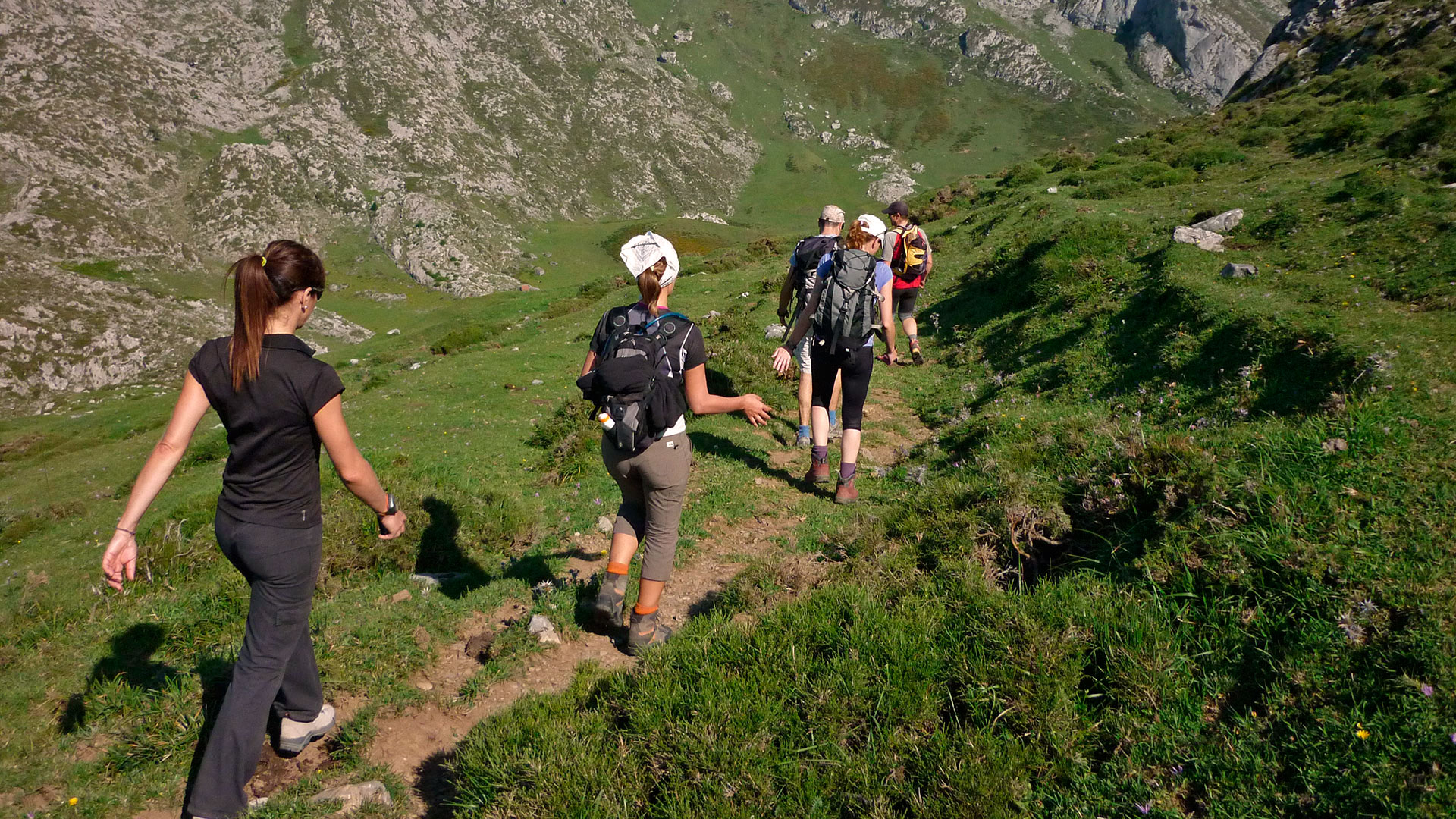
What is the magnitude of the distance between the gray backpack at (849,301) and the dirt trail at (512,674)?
8.23 ft

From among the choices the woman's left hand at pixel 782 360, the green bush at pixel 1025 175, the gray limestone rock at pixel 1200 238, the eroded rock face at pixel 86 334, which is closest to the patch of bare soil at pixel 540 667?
the woman's left hand at pixel 782 360

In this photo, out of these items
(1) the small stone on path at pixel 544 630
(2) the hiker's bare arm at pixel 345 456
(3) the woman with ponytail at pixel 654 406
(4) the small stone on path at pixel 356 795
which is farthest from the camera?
(1) the small stone on path at pixel 544 630

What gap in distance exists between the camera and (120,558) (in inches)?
144

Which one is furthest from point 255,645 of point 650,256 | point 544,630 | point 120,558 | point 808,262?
point 808,262

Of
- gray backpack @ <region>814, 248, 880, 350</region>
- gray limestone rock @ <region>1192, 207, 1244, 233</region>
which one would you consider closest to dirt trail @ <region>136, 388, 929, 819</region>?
gray backpack @ <region>814, 248, 880, 350</region>

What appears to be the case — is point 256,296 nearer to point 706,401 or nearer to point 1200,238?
point 706,401

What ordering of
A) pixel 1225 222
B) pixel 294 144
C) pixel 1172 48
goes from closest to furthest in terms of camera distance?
1. pixel 1225 222
2. pixel 294 144
3. pixel 1172 48

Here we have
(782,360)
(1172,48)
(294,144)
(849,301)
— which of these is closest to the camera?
(782,360)

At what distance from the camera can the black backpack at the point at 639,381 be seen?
482cm

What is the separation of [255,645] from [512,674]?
6.42 feet

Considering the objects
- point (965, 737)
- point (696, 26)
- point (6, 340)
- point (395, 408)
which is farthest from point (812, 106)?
point (965, 737)

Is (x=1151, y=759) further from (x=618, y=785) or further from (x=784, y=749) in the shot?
(x=618, y=785)

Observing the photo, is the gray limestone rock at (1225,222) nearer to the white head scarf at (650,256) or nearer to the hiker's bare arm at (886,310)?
the hiker's bare arm at (886,310)

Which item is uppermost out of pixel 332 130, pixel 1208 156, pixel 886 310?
pixel 332 130
